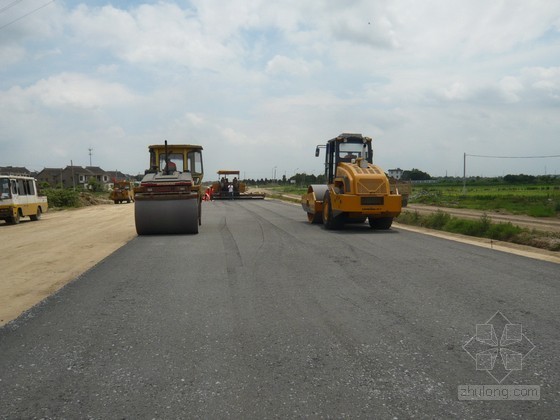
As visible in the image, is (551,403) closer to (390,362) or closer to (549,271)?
(390,362)

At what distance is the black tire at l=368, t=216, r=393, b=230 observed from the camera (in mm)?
16055

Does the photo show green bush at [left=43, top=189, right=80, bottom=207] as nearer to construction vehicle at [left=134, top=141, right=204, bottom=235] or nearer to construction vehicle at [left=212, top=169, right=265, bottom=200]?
construction vehicle at [left=212, top=169, right=265, bottom=200]

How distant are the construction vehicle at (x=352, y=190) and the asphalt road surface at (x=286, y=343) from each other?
20.3 ft

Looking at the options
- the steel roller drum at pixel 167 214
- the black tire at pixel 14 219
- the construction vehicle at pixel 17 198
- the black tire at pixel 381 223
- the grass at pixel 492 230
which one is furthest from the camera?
the black tire at pixel 14 219

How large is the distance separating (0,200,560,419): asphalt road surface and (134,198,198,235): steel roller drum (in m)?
5.64

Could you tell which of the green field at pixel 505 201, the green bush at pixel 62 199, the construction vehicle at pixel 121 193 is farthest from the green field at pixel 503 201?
the green bush at pixel 62 199

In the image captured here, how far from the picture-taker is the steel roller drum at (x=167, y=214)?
1459cm

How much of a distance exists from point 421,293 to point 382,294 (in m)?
0.54

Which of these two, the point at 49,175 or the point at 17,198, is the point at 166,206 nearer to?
the point at 17,198

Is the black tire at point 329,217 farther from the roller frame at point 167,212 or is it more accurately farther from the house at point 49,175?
the house at point 49,175

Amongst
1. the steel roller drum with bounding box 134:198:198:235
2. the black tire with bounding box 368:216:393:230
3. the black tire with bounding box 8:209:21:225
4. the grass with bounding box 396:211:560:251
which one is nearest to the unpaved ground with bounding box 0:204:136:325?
the steel roller drum with bounding box 134:198:198:235

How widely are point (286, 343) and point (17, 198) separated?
22.1 meters

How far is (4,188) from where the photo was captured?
22188 millimetres

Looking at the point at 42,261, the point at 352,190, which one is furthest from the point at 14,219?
the point at 352,190
